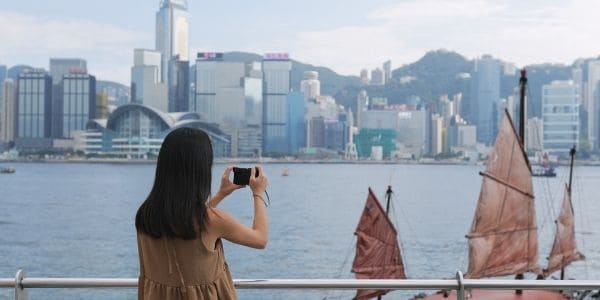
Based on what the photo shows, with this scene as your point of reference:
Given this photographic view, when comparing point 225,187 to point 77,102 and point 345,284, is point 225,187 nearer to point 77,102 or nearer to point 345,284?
point 345,284

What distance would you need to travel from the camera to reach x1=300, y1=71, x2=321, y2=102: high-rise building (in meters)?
176

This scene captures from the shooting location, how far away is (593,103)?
161875 mm

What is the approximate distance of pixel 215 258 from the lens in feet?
8.11

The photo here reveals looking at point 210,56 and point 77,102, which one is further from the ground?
point 210,56

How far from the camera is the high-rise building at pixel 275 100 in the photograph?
157 metres

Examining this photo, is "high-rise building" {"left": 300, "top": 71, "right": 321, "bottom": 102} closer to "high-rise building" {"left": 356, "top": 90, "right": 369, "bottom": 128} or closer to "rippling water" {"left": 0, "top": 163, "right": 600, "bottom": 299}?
"high-rise building" {"left": 356, "top": 90, "right": 369, "bottom": 128}

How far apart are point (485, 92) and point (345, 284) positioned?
173913mm

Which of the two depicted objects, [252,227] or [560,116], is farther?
[560,116]

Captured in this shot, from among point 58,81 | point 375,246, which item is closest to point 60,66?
point 58,81

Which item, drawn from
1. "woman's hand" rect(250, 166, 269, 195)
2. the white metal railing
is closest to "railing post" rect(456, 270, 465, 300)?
the white metal railing

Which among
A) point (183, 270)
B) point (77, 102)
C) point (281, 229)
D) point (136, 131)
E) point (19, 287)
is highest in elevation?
point (77, 102)

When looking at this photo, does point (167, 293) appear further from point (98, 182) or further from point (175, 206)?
point (98, 182)

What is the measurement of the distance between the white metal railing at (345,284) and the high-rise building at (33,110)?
165 m

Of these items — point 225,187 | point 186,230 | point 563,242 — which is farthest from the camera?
point 563,242
